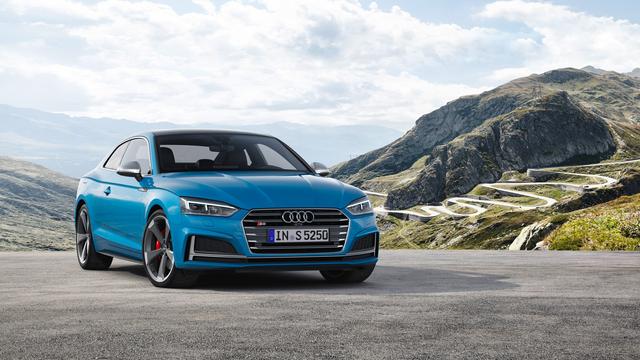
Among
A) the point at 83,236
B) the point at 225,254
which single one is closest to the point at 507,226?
the point at 83,236

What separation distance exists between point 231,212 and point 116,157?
12.5ft

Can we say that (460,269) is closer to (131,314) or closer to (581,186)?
(131,314)

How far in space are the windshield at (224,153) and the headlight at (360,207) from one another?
1.35 metres

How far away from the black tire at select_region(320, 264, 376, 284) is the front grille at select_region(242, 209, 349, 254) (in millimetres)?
791

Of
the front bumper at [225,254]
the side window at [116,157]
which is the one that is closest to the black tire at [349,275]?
the front bumper at [225,254]

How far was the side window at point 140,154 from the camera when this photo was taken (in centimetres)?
1040

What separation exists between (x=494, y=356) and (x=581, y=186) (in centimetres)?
15859

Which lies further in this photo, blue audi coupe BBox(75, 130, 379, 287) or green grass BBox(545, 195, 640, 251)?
green grass BBox(545, 195, 640, 251)

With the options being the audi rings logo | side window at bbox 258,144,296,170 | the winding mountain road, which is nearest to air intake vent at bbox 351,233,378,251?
the audi rings logo

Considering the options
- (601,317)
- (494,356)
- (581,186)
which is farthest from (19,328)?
(581,186)

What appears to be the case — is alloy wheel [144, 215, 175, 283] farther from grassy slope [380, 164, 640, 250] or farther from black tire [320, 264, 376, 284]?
grassy slope [380, 164, 640, 250]

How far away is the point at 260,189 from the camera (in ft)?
29.3

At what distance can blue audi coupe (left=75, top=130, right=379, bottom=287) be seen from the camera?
871cm

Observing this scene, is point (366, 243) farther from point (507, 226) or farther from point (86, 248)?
point (507, 226)
